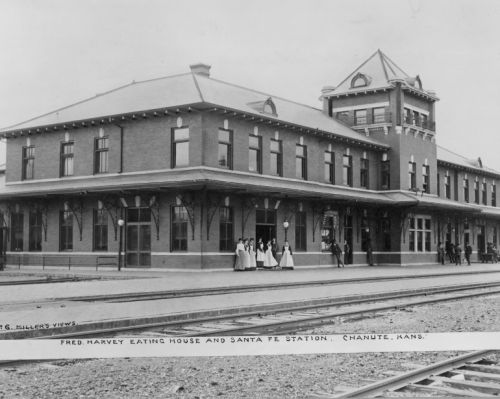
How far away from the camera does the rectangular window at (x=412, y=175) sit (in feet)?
112

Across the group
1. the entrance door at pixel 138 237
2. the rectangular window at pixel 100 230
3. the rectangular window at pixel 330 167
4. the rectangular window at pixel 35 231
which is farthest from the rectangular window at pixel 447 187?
the rectangular window at pixel 35 231

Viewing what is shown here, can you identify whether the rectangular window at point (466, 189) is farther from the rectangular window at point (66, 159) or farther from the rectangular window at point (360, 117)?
the rectangular window at point (66, 159)

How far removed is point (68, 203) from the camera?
86.1ft

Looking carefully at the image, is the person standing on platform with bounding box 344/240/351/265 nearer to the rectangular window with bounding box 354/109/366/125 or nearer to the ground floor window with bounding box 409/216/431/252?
the ground floor window with bounding box 409/216/431/252

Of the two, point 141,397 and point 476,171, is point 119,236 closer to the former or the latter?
point 141,397

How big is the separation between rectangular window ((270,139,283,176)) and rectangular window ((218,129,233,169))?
260 centimetres

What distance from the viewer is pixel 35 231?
27.5 metres

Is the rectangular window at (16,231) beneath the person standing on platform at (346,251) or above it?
above

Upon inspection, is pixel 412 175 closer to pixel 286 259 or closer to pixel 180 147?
pixel 286 259

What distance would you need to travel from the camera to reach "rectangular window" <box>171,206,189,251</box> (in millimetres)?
23406

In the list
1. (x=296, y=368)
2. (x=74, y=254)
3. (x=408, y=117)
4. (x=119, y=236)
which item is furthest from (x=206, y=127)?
(x=296, y=368)

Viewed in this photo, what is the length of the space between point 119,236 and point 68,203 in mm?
2977

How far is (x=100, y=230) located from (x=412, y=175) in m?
17.0

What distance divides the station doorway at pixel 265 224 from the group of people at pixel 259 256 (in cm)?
26
